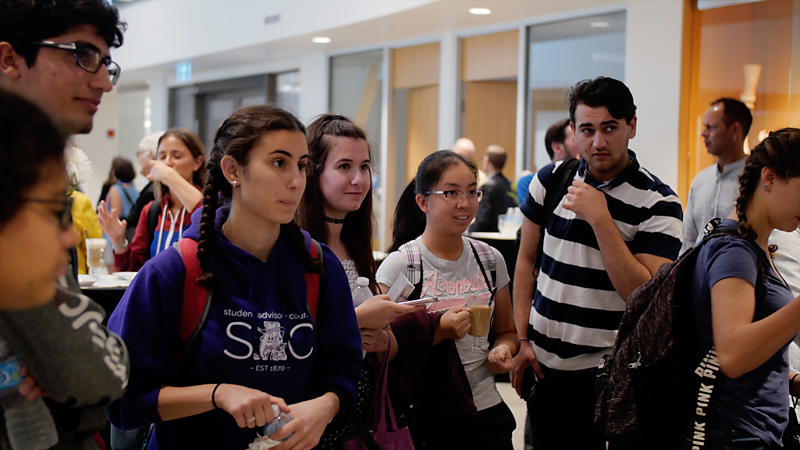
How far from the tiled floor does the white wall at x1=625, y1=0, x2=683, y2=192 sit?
110 inches

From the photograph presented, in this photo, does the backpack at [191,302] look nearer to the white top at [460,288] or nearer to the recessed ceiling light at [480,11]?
the white top at [460,288]

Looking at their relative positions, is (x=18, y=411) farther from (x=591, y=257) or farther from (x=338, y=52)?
(x=338, y=52)

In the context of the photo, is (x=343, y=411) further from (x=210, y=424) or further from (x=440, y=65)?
(x=440, y=65)

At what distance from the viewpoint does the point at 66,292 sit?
992 millimetres

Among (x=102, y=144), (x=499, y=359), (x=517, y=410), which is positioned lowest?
(x=517, y=410)

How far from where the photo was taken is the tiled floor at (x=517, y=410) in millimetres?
4086

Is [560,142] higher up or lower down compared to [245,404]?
higher up

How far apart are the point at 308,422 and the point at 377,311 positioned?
451mm

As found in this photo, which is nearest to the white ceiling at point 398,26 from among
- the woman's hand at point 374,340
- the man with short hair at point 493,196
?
the man with short hair at point 493,196

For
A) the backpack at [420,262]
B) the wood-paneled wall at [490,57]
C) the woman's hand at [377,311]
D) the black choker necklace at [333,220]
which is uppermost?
the wood-paneled wall at [490,57]

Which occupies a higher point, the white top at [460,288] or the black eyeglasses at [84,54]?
the black eyeglasses at [84,54]

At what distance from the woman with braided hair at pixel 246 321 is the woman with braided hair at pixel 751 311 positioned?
3.19 feet

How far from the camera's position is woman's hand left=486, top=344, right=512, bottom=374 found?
87.4 inches

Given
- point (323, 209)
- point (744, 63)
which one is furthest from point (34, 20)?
point (744, 63)
